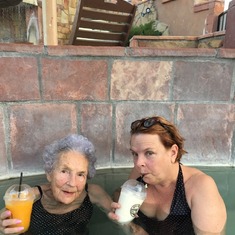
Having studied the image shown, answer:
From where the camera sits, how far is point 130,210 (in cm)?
162

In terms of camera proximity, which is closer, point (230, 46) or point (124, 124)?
point (124, 124)

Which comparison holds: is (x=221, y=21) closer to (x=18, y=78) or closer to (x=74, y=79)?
(x=74, y=79)

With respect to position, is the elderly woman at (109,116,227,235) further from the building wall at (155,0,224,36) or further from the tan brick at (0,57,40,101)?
the building wall at (155,0,224,36)

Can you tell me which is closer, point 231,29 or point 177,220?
point 177,220

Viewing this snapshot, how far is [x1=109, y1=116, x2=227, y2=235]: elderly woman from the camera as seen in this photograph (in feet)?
5.60

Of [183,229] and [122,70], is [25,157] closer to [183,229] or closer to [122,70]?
[122,70]

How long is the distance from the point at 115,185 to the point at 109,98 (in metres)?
0.76

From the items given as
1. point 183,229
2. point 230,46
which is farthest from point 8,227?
point 230,46

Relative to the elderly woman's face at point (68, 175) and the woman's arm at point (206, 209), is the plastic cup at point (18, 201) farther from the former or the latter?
the woman's arm at point (206, 209)

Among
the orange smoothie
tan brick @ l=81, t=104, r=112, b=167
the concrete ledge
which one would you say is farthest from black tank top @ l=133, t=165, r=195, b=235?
the concrete ledge

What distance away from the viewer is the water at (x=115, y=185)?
2021 millimetres

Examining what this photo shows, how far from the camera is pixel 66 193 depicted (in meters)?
1.83

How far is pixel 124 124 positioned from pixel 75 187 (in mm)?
973

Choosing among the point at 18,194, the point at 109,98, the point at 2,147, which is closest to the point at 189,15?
the point at 109,98
